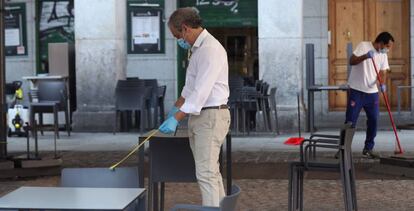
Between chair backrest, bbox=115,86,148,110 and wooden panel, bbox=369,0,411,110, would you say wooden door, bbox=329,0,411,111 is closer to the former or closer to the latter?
wooden panel, bbox=369,0,411,110

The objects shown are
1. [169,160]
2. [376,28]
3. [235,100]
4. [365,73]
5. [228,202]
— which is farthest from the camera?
[376,28]

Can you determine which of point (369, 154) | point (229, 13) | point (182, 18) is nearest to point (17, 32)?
point (229, 13)

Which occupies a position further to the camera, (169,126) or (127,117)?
(127,117)

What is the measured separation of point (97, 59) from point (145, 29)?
1866 millimetres

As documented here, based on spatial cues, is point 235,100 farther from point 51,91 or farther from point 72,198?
point 72,198

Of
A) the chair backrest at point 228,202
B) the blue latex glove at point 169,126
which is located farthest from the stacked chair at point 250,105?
the chair backrest at point 228,202

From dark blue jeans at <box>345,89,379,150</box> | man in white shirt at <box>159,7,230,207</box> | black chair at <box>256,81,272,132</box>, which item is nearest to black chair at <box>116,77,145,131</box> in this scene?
black chair at <box>256,81,272,132</box>

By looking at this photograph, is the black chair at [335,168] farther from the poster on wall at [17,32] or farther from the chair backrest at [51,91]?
the poster on wall at [17,32]

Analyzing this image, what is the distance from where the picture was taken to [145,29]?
58.5ft

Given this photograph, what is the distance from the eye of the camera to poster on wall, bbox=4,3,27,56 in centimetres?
1833

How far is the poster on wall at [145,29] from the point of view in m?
17.8

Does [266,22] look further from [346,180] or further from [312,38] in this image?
[346,180]

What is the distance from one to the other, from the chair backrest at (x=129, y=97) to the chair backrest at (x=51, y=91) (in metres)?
1.14

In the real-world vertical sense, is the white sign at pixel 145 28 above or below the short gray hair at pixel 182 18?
above
